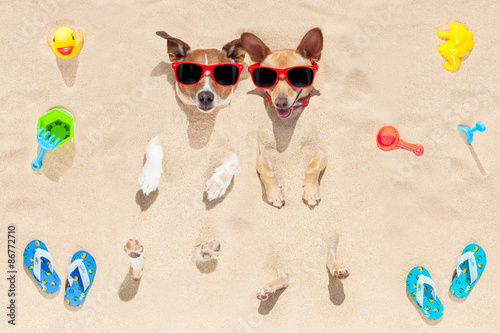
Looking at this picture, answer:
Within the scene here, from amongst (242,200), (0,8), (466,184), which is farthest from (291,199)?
(0,8)

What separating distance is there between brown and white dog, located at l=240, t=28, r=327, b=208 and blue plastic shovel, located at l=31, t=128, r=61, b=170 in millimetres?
2432

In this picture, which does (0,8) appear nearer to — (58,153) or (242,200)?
(58,153)

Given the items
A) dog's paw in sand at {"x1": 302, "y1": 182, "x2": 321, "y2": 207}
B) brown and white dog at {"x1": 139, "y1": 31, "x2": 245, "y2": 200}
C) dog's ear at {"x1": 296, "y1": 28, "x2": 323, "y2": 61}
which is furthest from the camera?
dog's paw in sand at {"x1": 302, "y1": 182, "x2": 321, "y2": 207}

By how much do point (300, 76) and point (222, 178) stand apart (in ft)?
4.78

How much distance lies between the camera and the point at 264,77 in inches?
207

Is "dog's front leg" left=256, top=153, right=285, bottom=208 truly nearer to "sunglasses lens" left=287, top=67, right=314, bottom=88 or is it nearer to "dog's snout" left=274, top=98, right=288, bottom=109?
"dog's snout" left=274, top=98, right=288, bottom=109

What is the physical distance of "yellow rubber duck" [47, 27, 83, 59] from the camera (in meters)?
5.76

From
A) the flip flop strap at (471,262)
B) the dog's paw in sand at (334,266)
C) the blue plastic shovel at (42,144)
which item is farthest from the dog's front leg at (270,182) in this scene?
the blue plastic shovel at (42,144)

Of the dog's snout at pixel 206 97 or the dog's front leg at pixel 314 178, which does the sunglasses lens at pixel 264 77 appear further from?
the dog's front leg at pixel 314 178

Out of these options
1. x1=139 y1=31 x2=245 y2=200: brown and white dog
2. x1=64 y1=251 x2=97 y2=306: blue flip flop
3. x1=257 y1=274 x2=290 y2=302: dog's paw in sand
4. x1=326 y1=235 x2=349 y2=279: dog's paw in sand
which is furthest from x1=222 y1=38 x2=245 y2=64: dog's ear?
x1=64 y1=251 x2=97 y2=306: blue flip flop

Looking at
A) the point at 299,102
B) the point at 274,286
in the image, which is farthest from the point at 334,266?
the point at 299,102

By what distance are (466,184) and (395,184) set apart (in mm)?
867

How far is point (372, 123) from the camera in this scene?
5.88 metres

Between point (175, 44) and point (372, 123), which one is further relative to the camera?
point (372, 123)
